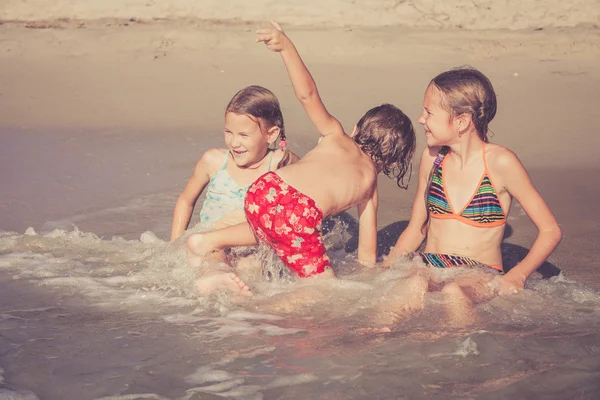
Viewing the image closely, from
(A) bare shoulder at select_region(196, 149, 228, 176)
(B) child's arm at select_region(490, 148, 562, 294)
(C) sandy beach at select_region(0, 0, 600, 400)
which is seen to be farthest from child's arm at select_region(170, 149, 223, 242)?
(B) child's arm at select_region(490, 148, 562, 294)

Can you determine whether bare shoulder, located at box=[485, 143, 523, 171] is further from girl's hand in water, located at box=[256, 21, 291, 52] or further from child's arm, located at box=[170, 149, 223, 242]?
child's arm, located at box=[170, 149, 223, 242]

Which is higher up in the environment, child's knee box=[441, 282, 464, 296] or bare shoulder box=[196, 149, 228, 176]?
bare shoulder box=[196, 149, 228, 176]

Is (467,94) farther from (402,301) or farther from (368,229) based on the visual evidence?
(402,301)

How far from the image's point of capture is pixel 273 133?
4945 mm

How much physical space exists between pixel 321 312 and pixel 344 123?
11.9ft

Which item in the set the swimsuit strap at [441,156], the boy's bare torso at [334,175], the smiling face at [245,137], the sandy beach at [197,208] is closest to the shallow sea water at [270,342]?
the sandy beach at [197,208]

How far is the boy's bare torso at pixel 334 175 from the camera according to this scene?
432cm

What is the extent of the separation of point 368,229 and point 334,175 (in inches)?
20.5

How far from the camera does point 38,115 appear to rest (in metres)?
7.85

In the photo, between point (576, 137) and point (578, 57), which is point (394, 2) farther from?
point (576, 137)

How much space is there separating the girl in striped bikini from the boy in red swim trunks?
288mm

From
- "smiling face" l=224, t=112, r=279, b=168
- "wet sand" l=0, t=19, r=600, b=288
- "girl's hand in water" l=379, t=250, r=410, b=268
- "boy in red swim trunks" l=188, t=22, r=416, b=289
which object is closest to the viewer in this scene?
"boy in red swim trunks" l=188, t=22, r=416, b=289

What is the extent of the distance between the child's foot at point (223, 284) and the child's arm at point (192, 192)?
797 mm

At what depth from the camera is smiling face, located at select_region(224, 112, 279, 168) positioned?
4801 millimetres
